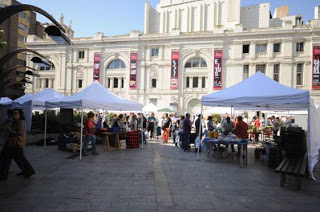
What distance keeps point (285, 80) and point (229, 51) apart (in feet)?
29.0

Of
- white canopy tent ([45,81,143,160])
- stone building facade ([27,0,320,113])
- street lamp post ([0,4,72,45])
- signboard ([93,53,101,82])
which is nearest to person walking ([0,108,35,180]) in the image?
street lamp post ([0,4,72,45])

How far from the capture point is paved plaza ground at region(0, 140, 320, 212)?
4547mm

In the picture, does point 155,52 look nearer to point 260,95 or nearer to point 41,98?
point 41,98

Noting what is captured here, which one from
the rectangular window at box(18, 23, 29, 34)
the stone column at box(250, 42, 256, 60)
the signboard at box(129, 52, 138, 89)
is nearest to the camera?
the stone column at box(250, 42, 256, 60)

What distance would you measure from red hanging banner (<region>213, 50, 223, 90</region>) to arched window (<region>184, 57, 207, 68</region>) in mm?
2050

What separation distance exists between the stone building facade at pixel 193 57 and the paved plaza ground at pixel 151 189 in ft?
94.9

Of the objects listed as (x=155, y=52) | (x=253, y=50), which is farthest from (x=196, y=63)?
(x=253, y=50)

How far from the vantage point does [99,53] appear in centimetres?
3959

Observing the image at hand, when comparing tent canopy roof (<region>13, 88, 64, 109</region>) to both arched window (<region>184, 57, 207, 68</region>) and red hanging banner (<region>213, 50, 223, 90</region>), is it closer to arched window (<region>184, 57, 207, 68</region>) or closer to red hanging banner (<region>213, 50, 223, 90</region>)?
red hanging banner (<region>213, 50, 223, 90</region>)

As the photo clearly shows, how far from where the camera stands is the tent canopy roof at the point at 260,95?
24.3 feet

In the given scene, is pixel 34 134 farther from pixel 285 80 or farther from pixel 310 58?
pixel 310 58

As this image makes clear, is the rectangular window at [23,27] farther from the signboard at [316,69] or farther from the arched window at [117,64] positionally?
the signboard at [316,69]

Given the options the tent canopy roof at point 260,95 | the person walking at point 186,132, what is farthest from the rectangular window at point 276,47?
the person walking at point 186,132

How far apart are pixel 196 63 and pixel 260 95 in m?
29.6
